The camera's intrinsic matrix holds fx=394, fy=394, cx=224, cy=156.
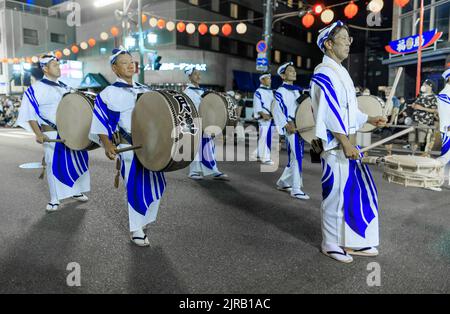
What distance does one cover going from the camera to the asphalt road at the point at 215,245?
2.80 metres

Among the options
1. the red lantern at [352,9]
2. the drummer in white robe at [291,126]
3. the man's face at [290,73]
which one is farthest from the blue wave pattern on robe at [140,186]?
the red lantern at [352,9]

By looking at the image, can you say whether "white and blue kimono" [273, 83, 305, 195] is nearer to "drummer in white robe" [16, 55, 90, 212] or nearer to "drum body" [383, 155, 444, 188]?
"drum body" [383, 155, 444, 188]

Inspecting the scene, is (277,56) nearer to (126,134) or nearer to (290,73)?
(290,73)

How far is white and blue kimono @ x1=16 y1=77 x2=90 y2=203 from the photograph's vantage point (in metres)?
4.59

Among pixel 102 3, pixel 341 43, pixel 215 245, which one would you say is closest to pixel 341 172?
pixel 341 43

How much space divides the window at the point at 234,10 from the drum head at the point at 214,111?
22635 mm

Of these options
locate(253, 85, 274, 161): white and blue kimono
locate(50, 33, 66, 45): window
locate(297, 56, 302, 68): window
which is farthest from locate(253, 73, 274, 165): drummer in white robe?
locate(297, 56, 302, 68): window

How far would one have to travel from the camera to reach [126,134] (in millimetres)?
3574

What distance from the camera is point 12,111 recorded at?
2109 cm

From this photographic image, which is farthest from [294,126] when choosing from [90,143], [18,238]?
[18,238]

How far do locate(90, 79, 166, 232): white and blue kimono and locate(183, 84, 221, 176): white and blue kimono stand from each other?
3014mm

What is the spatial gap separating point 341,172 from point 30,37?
110 feet

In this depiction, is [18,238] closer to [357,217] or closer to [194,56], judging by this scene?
[357,217]
